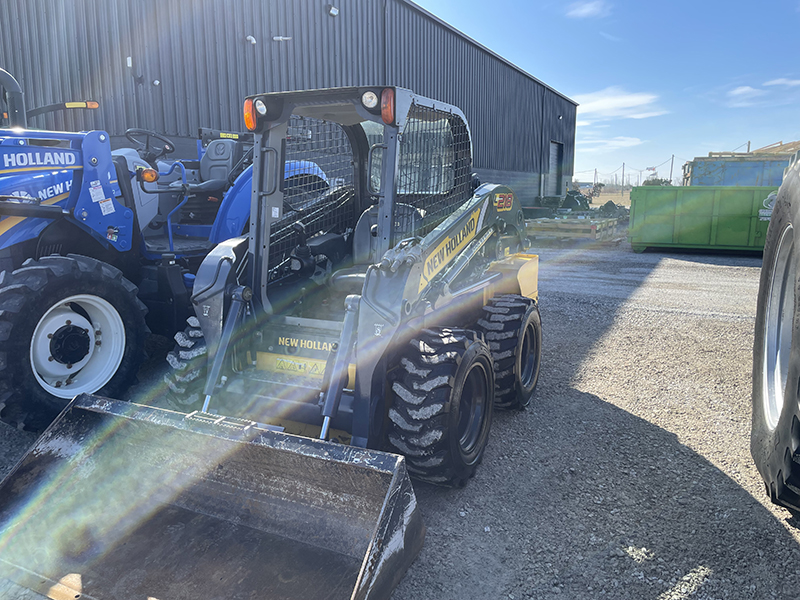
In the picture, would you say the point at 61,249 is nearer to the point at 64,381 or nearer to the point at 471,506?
the point at 64,381

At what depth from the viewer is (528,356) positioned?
4945 mm

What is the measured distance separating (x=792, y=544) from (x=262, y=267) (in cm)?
341

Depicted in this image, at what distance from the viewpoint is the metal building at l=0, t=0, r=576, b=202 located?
8648mm

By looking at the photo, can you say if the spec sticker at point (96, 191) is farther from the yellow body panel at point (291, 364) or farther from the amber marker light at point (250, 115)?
the yellow body panel at point (291, 364)

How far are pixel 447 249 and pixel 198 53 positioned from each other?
890 centimetres

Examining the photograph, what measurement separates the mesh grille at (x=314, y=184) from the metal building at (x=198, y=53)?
6.47 m

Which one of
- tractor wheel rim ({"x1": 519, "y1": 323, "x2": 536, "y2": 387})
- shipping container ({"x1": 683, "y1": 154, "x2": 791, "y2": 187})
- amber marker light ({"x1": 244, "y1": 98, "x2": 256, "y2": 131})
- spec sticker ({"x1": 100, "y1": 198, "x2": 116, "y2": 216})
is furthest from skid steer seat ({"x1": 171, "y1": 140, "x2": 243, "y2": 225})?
shipping container ({"x1": 683, "y1": 154, "x2": 791, "y2": 187})

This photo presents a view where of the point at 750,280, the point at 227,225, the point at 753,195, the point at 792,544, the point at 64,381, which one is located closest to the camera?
the point at 792,544

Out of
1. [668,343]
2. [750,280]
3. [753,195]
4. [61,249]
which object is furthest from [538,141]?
[61,249]

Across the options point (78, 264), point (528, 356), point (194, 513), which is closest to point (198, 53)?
point (78, 264)

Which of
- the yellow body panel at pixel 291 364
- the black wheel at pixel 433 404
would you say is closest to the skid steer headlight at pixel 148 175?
the yellow body panel at pixel 291 364

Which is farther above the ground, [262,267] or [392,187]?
[392,187]

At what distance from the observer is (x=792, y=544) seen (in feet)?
9.53

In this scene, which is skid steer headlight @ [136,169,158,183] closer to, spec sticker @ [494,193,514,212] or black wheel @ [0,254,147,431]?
black wheel @ [0,254,147,431]
